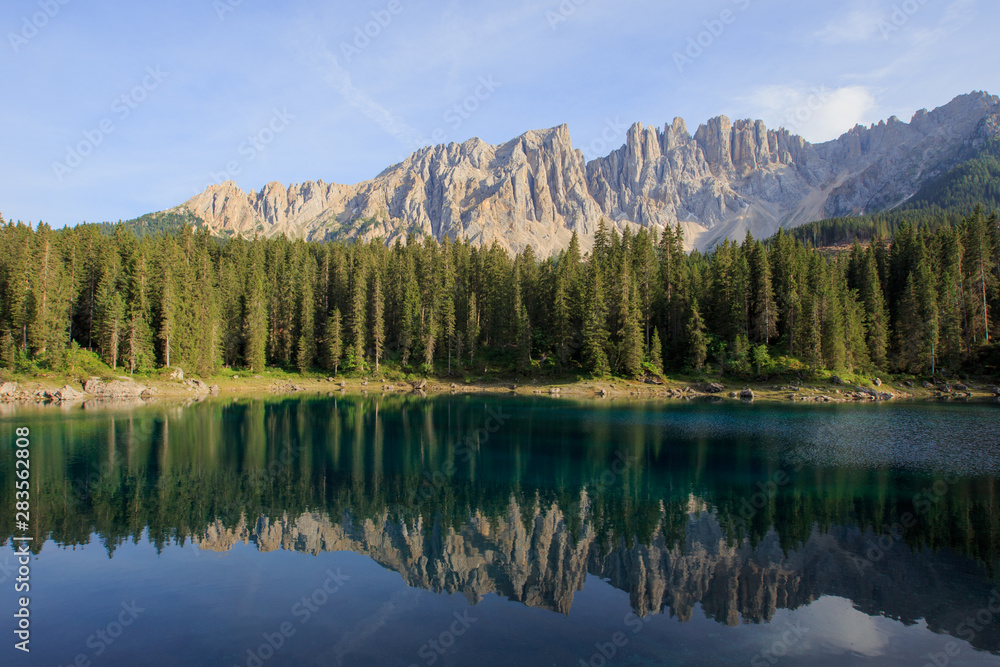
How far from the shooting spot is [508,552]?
17625 mm

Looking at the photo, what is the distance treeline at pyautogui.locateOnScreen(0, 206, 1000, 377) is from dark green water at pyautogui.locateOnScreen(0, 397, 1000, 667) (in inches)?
1581

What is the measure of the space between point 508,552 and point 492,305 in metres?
76.9

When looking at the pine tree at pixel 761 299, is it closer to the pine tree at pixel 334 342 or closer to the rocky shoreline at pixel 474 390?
the rocky shoreline at pixel 474 390

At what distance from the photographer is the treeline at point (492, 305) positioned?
69.8 m

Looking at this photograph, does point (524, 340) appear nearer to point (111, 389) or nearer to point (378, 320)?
point (378, 320)

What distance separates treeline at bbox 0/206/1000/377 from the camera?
69750mm

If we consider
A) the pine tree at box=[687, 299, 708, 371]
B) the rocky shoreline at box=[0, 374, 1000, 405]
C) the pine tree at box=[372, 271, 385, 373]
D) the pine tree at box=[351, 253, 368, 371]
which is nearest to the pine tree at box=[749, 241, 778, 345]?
the pine tree at box=[687, 299, 708, 371]

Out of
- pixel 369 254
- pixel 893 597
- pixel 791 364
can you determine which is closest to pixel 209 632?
pixel 893 597

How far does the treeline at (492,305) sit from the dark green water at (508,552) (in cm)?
4016

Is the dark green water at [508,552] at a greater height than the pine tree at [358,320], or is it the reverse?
the pine tree at [358,320]

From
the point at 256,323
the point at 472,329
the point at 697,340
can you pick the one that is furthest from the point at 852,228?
the point at 256,323

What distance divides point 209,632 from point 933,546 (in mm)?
21495

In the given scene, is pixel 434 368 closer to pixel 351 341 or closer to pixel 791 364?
pixel 351 341

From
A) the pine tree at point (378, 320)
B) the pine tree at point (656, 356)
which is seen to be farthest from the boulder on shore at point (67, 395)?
the pine tree at point (656, 356)
